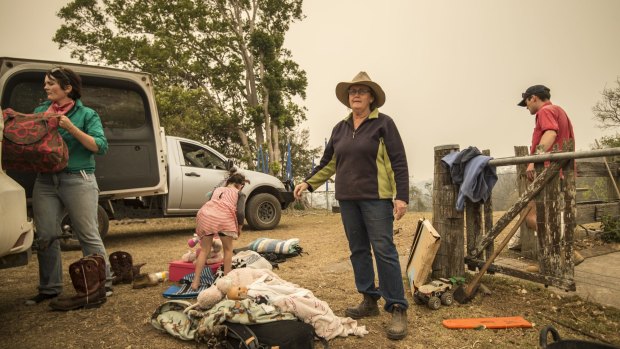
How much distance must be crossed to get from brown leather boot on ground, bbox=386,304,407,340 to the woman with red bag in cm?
258

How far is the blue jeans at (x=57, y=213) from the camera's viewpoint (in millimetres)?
3307

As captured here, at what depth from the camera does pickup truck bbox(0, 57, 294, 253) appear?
15.8 feet

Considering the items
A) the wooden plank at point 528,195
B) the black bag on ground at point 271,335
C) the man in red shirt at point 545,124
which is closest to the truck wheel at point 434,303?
the wooden plank at point 528,195

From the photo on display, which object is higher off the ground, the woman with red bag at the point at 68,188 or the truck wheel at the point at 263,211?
the woman with red bag at the point at 68,188

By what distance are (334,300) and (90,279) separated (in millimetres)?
2215

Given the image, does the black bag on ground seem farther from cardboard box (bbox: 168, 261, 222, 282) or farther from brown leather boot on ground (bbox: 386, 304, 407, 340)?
cardboard box (bbox: 168, 261, 222, 282)

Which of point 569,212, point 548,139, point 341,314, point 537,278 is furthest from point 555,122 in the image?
point 341,314

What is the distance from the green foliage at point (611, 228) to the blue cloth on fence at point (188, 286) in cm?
524

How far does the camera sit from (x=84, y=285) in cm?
327

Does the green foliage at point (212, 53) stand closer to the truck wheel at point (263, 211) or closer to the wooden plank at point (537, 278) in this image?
the truck wheel at point (263, 211)

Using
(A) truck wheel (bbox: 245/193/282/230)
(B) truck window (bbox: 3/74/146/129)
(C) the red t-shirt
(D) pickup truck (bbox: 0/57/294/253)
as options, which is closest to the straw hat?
(C) the red t-shirt

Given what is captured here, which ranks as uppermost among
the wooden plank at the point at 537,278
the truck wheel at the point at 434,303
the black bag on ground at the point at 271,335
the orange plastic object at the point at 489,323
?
the wooden plank at the point at 537,278

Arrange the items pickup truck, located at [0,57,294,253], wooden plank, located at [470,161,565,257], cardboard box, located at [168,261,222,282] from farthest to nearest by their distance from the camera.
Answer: pickup truck, located at [0,57,294,253]
cardboard box, located at [168,261,222,282]
wooden plank, located at [470,161,565,257]

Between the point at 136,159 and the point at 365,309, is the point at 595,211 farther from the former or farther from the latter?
the point at 136,159
